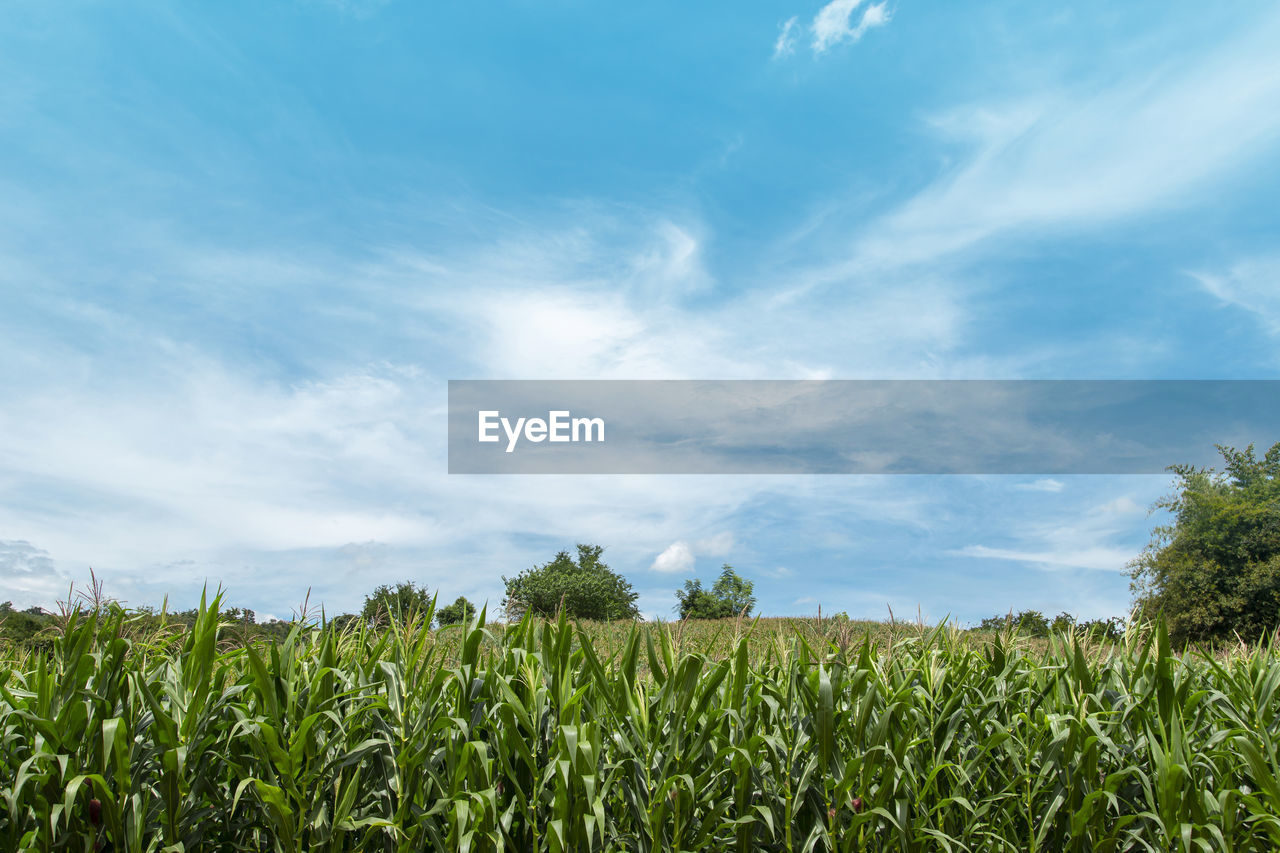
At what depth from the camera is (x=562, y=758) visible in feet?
8.79

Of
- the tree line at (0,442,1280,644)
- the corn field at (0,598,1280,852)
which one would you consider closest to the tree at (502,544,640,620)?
the tree line at (0,442,1280,644)

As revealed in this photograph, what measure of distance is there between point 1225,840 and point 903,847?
4.39ft

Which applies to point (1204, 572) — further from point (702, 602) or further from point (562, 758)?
point (562, 758)

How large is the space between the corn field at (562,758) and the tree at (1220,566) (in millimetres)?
28925

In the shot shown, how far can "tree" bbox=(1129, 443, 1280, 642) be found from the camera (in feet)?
91.0

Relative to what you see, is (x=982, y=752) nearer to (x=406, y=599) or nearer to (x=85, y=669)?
(x=85, y=669)

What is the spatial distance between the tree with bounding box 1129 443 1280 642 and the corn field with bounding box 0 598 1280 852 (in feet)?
94.9

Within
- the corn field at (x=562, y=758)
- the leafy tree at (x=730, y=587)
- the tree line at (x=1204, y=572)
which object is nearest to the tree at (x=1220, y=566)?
the tree line at (x=1204, y=572)

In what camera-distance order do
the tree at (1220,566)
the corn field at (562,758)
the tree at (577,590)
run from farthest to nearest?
the tree at (1220,566) < the tree at (577,590) < the corn field at (562,758)

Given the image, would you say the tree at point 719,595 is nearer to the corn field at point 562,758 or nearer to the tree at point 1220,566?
the tree at point 1220,566

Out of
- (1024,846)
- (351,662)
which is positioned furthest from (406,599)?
(1024,846)

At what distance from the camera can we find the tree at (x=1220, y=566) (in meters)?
27.7

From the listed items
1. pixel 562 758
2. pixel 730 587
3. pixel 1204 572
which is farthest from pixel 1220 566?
pixel 562 758

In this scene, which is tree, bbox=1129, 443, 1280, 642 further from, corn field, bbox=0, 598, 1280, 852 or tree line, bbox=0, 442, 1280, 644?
corn field, bbox=0, 598, 1280, 852
